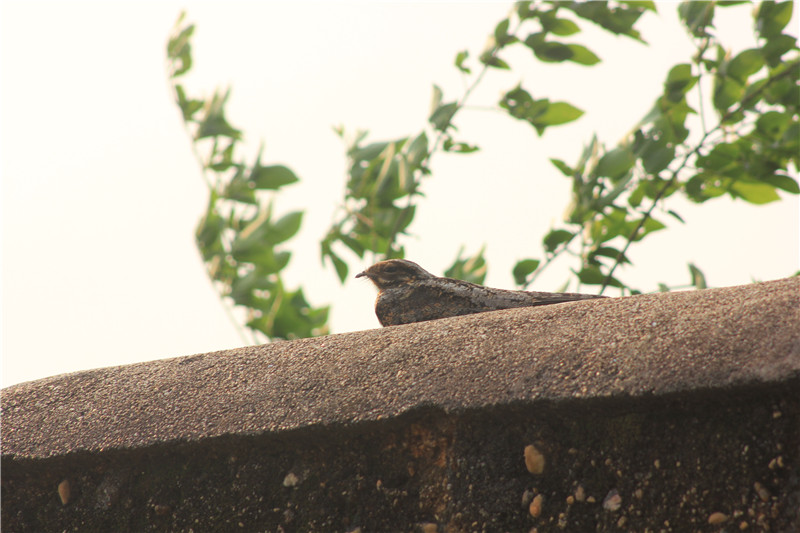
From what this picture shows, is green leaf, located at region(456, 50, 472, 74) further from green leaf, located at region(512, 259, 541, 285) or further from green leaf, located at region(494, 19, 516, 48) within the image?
green leaf, located at region(512, 259, 541, 285)

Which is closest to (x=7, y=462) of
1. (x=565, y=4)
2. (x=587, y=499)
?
(x=587, y=499)

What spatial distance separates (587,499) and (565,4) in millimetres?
2914

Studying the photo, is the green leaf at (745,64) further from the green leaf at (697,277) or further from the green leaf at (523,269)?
the green leaf at (523,269)

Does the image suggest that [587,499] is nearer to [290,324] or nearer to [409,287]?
[409,287]

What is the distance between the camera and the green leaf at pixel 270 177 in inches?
152

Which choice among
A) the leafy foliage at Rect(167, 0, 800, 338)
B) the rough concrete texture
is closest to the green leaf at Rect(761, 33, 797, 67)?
the leafy foliage at Rect(167, 0, 800, 338)

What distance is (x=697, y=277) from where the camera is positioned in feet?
11.7

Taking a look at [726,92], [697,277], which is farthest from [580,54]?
[697,277]

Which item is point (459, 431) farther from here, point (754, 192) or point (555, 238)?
point (754, 192)

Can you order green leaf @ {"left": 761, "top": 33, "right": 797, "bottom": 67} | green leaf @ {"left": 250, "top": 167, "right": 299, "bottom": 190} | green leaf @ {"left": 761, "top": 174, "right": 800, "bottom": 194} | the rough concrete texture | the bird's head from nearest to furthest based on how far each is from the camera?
1. the rough concrete texture
2. the bird's head
3. green leaf @ {"left": 761, "top": 33, "right": 797, "bottom": 67}
4. green leaf @ {"left": 761, "top": 174, "right": 800, "bottom": 194}
5. green leaf @ {"left": 250, "top": 167, "right": 299, "bottom": 190}

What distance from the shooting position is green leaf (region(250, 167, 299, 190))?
3.86m

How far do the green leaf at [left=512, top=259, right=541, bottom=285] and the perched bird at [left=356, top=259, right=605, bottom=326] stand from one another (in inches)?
28.1

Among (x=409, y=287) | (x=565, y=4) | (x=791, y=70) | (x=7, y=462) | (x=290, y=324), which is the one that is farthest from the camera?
(x=290, y=324)

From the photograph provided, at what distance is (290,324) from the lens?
411 cm
